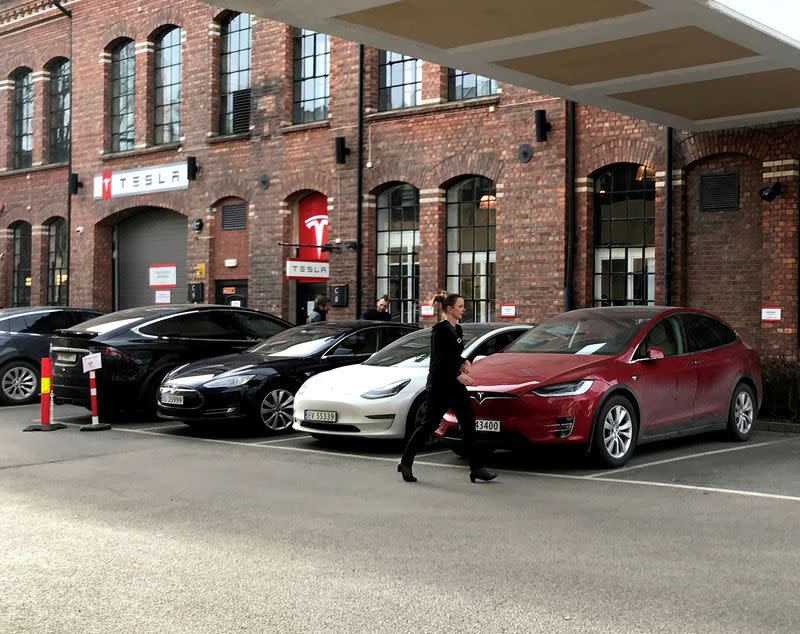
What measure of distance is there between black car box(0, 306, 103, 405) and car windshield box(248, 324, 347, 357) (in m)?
5.31

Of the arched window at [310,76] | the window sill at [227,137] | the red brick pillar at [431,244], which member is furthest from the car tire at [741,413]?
the window sill at [227,137]

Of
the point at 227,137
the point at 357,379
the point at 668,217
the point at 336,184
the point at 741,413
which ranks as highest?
the point at 227,137

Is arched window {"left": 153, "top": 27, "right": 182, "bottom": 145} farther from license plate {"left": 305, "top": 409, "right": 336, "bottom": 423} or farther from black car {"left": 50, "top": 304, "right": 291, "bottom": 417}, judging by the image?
license plate {"left": 305, "top": 409, "right": 336, "bottom": 423}

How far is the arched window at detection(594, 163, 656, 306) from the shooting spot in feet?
59.4

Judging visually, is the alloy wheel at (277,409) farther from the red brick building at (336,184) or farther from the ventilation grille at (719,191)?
the ventilation grille at (719,191)

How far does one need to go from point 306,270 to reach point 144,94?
8781 millimetres

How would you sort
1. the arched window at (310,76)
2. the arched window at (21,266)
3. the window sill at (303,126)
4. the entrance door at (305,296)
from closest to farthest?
the window sill at (303,126) < the arched window at (310,76) < the entrance door at (305,296) < the arched window at (21,266)

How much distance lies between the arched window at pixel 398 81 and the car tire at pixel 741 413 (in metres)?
11.2

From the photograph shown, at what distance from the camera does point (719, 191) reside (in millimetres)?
17031

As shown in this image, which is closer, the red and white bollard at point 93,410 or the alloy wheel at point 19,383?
the red and white bollard at point 93,410

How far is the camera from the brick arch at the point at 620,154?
1777 centimetres

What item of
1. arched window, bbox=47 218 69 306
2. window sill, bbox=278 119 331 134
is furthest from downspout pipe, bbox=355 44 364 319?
arched window, bbox=47 218 69 306

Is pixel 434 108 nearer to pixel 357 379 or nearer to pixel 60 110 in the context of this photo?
pixel 357 379

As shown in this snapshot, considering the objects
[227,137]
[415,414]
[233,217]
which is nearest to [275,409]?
[415,414]
